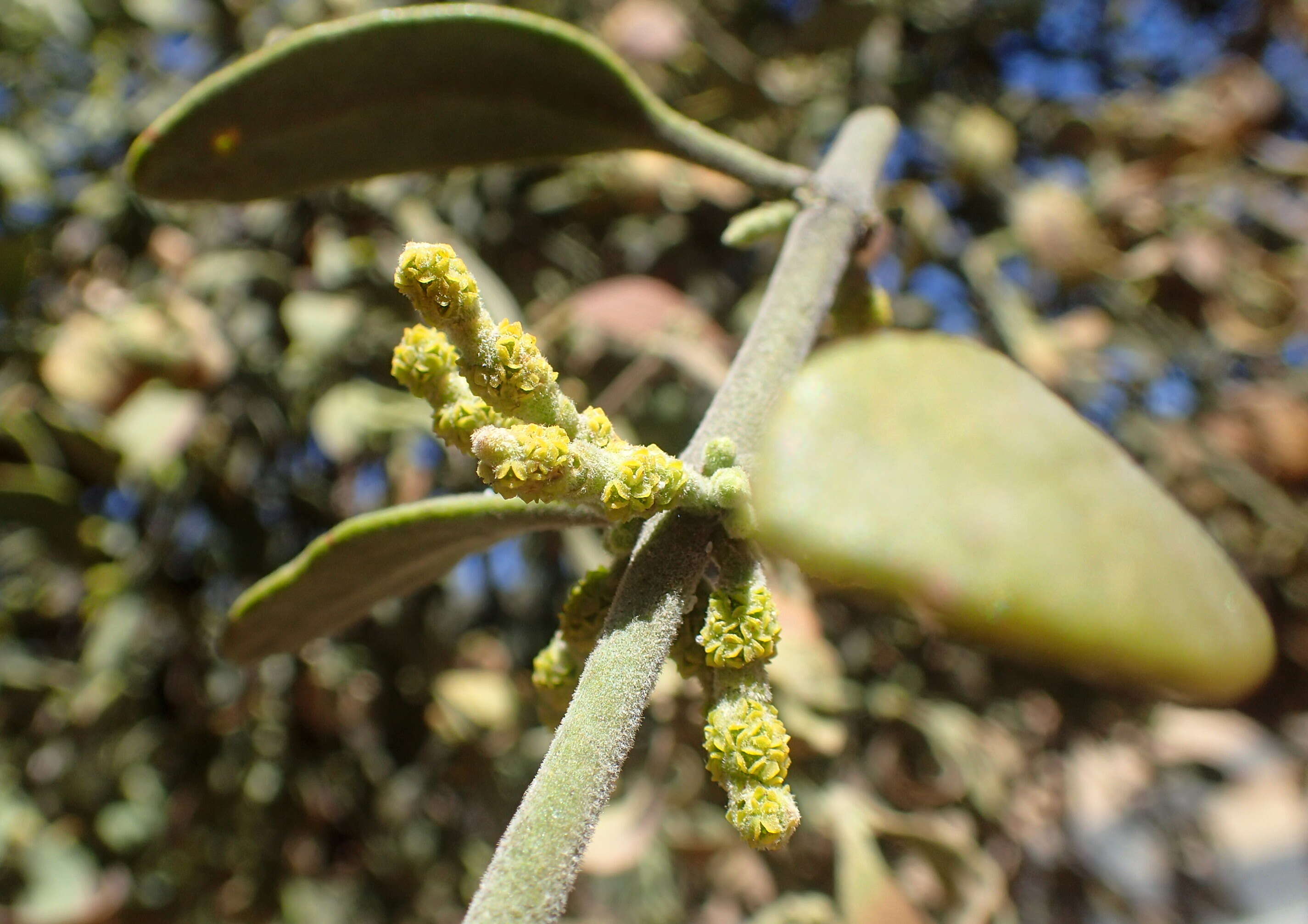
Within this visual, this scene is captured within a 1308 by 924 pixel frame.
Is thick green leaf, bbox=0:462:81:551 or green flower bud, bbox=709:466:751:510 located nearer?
green flower bud, bbox=709:466:751:510

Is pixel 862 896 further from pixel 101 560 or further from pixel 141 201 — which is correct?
pixel 141 201

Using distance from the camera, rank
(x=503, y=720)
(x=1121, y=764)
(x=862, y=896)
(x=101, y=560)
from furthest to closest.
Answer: (x=1121, y=764), (x=503, y=720), (x=101, y=560), (x=862, y=896)

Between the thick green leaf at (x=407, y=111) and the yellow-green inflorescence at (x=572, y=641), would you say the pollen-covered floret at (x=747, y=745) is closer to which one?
the yellow-green inflorescence at (x=572, y=641)

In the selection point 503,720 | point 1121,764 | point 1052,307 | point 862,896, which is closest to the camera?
point 862,896

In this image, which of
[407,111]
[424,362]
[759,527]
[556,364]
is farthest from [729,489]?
[556,364]

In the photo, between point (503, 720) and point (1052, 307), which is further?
point (1052, 307)

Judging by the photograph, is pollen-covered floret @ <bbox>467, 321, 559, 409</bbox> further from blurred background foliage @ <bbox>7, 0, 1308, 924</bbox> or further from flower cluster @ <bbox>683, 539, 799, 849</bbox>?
blurred background foliage @ <bbox>7, 0, 1308, 924</bbox>

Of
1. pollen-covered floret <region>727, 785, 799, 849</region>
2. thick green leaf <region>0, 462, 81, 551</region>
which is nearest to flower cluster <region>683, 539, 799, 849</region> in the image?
pollen-covered floret <region>727, 785, 799, 849</region>

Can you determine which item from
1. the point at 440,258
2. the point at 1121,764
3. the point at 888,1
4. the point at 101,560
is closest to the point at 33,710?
the point at 101,560
